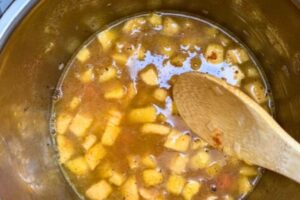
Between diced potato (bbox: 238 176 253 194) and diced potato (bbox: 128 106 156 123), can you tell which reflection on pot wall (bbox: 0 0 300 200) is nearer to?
diced potato (bbox: 238 176 253 194)

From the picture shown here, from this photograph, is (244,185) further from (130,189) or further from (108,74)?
(108,74)

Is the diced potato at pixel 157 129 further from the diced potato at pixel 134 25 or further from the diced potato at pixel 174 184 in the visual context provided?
the diced potato at pixel 134 25

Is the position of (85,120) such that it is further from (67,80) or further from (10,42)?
(10,42)

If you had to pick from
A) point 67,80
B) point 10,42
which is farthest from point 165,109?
point 10,42

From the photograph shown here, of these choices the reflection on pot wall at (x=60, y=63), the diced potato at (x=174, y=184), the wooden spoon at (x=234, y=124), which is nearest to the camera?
the wooden spoon at (x=234, y=124)

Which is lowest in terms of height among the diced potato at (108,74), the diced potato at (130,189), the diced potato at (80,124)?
the diced potato at (130,189)

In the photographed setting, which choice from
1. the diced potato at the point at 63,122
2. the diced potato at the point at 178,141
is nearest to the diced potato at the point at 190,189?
the diced potato at the point at 178,141

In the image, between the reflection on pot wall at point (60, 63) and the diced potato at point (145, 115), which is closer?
the reflection on pot wall at point (60, 63)
